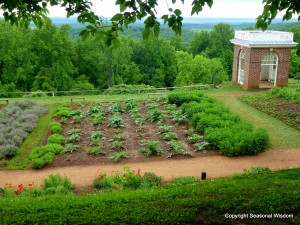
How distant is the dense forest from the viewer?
4062cm

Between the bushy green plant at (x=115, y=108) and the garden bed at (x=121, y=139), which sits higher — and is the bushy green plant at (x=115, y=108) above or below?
above

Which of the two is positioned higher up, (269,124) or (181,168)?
(269,124)

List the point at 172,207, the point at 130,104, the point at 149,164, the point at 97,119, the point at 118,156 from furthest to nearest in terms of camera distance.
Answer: the point at 130,104 < the point at 97,119 < the point at 118,156 < the point at 149,164 < the point at 172,207

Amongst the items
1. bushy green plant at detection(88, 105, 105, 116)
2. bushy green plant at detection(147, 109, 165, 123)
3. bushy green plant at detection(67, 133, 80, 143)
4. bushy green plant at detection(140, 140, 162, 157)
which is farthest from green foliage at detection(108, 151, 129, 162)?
bushy green plant at detection(88, 105, 105, 116)

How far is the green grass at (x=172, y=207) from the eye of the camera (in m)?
5.37

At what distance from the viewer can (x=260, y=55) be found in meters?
25.3

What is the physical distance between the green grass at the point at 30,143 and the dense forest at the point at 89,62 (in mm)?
19906

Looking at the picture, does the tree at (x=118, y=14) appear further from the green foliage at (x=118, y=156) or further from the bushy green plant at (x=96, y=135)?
the bushy green plant at (x=96, y=135)

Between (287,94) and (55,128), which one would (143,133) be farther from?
(287,94)

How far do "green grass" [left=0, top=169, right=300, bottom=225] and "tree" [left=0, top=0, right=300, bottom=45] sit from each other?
2685 millimetres

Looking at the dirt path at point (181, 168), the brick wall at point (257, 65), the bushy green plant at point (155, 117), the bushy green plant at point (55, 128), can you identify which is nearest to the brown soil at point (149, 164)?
the dirt path at point (181, 168)

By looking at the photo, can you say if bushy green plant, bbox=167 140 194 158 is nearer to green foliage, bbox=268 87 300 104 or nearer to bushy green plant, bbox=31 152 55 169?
bushy green plant, bbox=31 152 55 169

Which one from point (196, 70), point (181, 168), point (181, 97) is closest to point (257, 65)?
point (181, 97)

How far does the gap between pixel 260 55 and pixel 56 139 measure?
16232 mm
